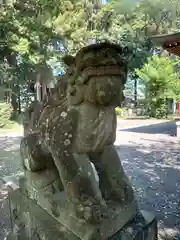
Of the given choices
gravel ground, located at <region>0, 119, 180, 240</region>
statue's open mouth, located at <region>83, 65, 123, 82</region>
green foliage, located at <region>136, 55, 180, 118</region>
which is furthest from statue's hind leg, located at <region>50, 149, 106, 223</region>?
green foliage, located at <region>136, 55, 180, 118</region>

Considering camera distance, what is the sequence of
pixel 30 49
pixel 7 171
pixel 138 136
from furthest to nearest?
pixel 30 49 < pixel 138 136 < pixel 7 171

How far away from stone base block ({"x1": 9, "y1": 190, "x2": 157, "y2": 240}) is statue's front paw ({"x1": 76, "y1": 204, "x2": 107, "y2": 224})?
7 cm

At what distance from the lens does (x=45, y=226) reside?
4.41 feet

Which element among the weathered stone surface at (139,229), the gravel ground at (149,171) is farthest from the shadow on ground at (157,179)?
the weathered stone surface at (139,229)

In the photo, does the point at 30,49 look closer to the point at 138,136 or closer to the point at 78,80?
the point at 138,136

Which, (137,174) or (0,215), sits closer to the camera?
(0,215)

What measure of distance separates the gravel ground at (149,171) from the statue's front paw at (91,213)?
846 mm

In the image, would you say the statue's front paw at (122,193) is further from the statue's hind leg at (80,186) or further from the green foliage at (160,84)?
the green foliage at (160,84)

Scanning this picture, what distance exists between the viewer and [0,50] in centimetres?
860

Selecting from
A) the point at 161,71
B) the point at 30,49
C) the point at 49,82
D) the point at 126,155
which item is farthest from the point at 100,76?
the point at 161,71

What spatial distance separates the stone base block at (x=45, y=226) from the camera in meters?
1.21

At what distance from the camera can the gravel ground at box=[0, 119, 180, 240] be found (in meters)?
2.30

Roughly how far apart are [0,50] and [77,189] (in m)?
8.37

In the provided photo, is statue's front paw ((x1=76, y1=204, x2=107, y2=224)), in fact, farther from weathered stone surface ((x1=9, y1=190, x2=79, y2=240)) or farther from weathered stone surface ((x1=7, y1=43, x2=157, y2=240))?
weathered stone surface ((x1=9, y1=190, x2=79, y2=240))
